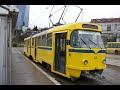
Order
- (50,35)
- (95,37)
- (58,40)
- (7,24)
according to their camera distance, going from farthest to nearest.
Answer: (50,35)
(58,40)
(95,37)
(7,24)

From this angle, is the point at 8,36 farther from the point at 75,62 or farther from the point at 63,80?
the point at 63,80

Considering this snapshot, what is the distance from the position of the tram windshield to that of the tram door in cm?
82

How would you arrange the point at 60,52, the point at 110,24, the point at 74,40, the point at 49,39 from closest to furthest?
the point at 74,40
the point at 60,52
the point at 49,39
the point at 110,24

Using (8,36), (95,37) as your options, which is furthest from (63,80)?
(8,36)

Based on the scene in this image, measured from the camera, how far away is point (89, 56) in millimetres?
13016

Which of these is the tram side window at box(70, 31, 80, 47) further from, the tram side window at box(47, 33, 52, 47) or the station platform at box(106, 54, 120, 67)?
the station platform at box(106, 54, 120, 67)

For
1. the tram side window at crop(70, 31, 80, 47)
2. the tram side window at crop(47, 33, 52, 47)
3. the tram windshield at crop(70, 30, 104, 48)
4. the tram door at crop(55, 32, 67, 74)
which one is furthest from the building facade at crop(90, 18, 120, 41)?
the tram side window at crop(70, 31, 80, 47)

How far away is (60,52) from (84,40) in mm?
1797

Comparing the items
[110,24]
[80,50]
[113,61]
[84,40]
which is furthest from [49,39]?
[110,24]

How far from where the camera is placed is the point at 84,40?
1346cm

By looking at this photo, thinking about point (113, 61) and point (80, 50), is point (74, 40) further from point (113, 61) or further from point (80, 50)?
point (113, 61)

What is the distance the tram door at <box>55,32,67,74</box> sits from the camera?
46.7 ft
